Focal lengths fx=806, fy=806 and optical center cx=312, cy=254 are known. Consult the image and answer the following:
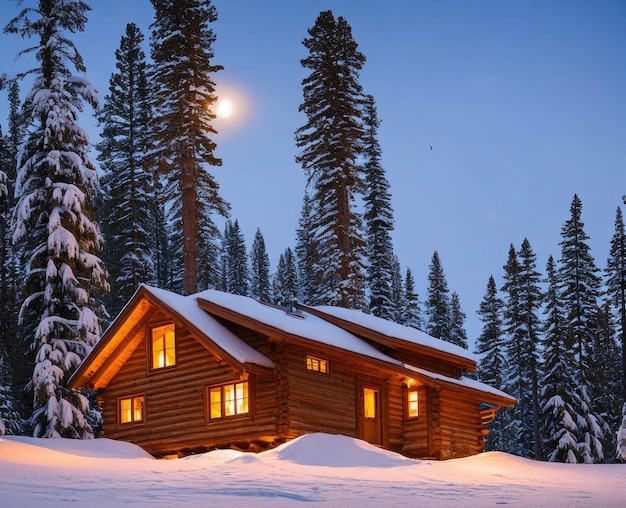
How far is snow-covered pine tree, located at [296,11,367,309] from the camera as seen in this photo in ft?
128

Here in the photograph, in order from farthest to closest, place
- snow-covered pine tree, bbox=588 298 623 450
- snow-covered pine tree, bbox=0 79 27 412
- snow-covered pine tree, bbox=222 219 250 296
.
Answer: snow-covered pine tree, bbox=222 219 250 296 < snow-covered pine tree, bbox=588 298 623 450 < snow-covered pine tree, bbox=0 79 27 412

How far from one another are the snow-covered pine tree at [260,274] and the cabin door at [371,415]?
171 feet

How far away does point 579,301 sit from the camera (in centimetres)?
5041

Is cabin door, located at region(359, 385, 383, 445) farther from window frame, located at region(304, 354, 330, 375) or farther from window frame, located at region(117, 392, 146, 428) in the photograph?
window frame, located at region(117, 392, 146, 428)

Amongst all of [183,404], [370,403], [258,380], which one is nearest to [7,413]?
[183,404]

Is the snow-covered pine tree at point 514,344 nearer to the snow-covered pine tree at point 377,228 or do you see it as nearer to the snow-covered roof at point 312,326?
the snow-covered pine tree at point 377,228

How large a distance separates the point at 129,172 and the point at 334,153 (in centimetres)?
1287

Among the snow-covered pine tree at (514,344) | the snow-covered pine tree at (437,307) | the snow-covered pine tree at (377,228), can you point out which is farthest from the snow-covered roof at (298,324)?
the snow-covered pine tree at (437,307)

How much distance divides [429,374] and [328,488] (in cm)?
1471

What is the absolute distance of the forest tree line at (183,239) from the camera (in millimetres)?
28391

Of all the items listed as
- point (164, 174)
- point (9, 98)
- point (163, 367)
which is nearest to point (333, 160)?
point (164, 174)

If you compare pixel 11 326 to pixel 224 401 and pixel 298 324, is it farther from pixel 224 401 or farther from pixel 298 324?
pixel 298 324

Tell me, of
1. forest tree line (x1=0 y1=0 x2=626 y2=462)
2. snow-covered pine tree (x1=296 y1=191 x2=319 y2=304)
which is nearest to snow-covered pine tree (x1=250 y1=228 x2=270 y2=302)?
snow-covered pine tree (x1=296 y1=191 x2=319 y2=304)

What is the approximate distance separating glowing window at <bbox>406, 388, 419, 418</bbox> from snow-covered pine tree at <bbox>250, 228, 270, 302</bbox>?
51156mm
